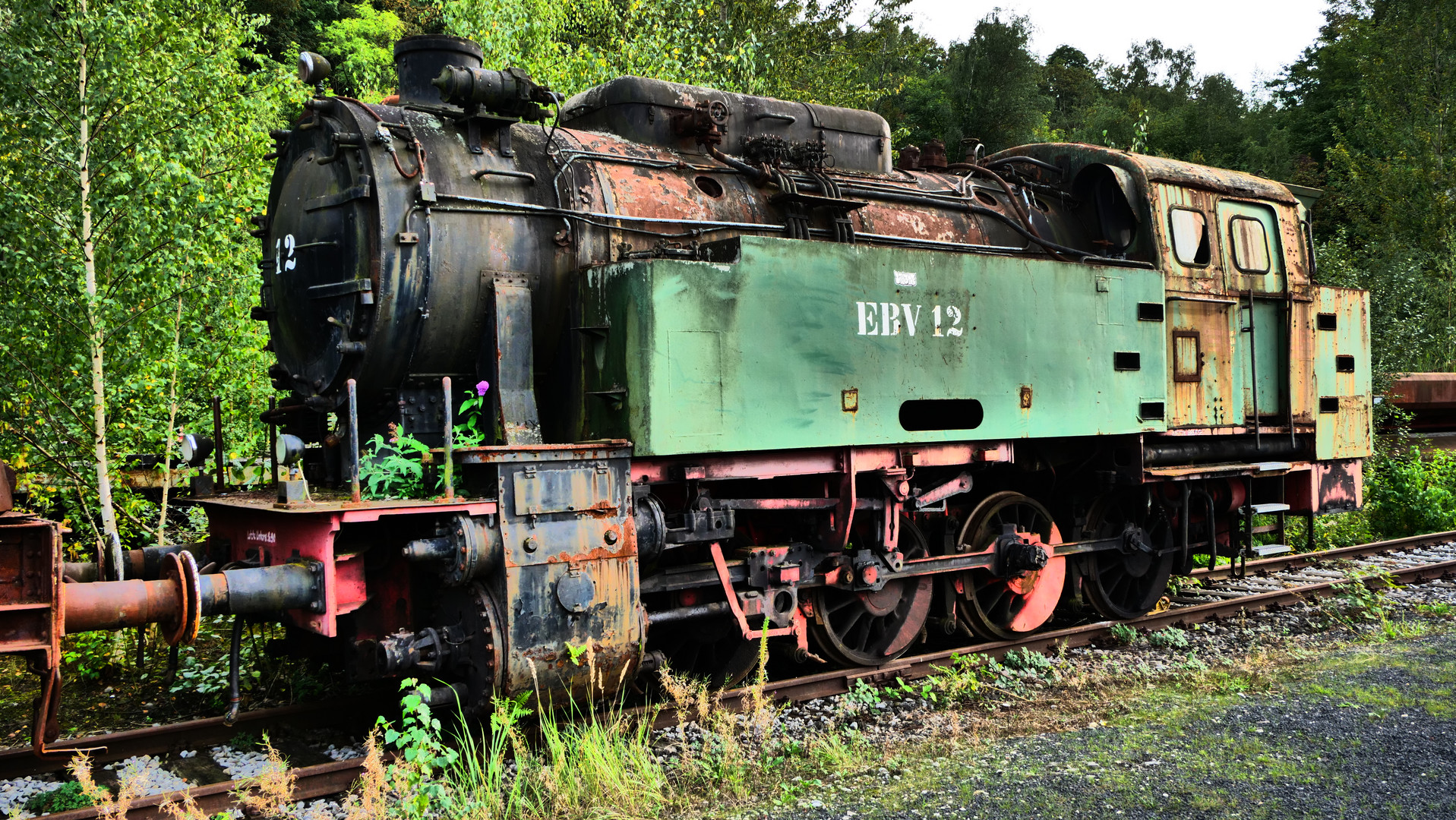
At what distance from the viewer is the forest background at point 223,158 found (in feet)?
22.9

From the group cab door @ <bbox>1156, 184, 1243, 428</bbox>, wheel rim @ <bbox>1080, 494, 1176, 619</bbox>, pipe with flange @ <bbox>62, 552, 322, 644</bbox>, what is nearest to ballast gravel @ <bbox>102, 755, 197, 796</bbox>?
pipe with flange @ <bbox>62, 552, 322, 644</bbox>

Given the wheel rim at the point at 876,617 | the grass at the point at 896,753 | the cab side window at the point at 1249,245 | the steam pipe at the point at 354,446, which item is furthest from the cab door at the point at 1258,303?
the steam pipe at the point at 354,446

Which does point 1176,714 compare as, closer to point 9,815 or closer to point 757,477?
point 757,477

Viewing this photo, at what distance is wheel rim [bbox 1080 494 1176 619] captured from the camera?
7926 millimetres

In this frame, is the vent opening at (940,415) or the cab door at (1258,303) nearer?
the vent opening at (940,415)

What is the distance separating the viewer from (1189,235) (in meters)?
8.02

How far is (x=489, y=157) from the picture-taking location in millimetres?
5672

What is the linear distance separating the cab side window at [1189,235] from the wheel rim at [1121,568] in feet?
6.02

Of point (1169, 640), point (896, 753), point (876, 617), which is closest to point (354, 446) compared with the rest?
point (896, 753)

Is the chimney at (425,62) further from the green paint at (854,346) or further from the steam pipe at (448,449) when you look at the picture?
the steam pipe at (448,449)

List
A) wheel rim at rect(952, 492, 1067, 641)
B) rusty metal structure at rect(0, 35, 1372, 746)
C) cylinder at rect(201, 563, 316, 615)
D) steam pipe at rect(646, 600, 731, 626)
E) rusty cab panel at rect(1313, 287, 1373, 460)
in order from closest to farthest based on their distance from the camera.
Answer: cylinder at rect(201, 563, 316, 615) < rusty metal structure at rect(0, 35, 1372, 746) < steam pipe at rect(646, 600, 731, 626) < wheel rim at rect(952, 492, 1067, 641) < rusty cab panel at rect(1313, 287, 1373, 460)

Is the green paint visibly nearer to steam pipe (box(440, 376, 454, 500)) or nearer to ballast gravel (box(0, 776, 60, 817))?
steam pipe (box(440, 376, 454, 500))

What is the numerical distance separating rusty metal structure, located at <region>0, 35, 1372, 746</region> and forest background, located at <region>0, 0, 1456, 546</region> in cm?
137

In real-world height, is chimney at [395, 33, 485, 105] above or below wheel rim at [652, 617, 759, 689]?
above
